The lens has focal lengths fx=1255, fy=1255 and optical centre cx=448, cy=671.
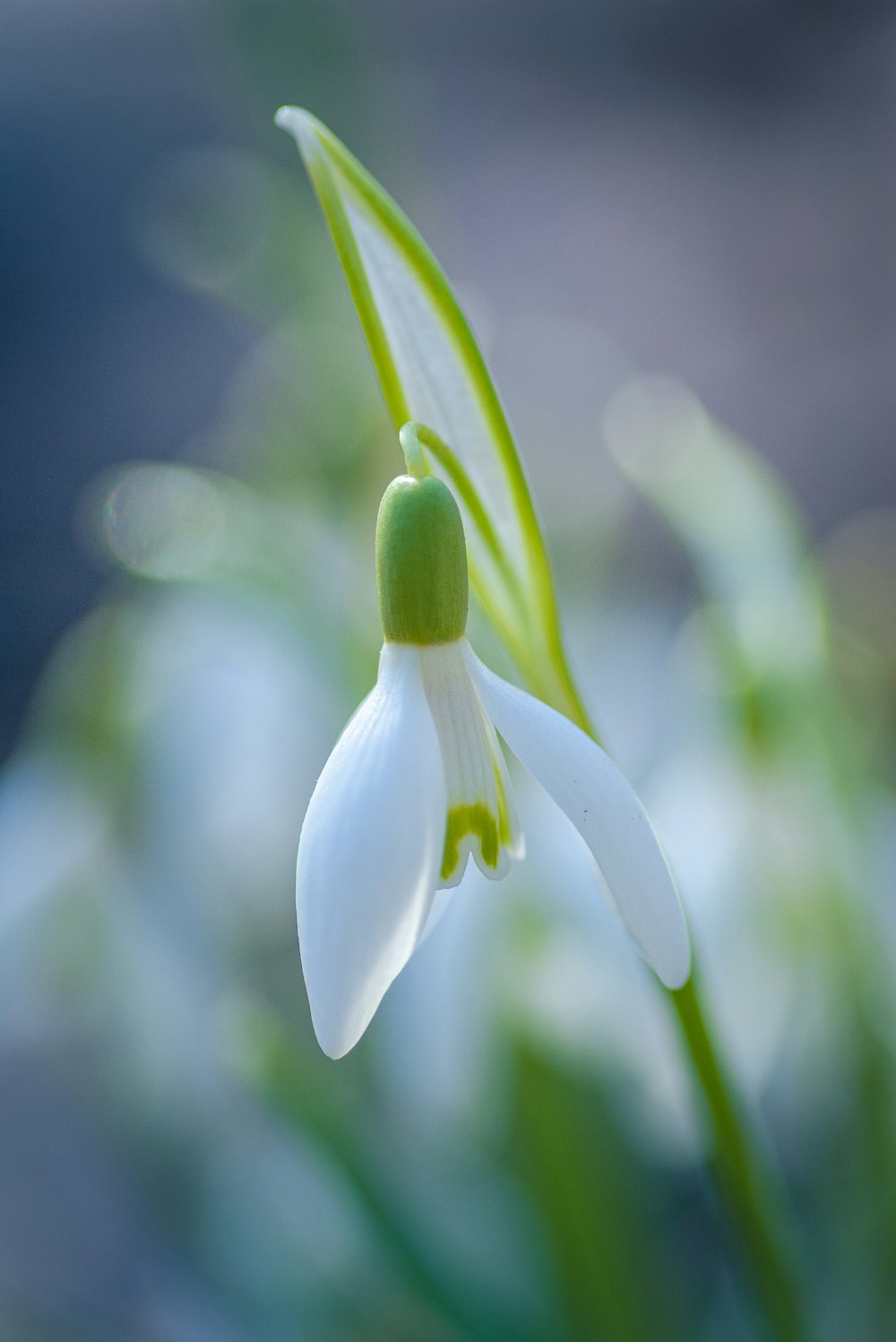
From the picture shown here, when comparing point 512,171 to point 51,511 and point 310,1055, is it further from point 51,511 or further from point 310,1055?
point 310,1055

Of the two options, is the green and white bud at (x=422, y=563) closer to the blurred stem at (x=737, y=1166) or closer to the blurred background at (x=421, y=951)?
the blurred stem at (x=737, y=1166)

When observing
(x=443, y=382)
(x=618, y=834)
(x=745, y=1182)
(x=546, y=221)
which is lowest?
(x=745, y=1182)

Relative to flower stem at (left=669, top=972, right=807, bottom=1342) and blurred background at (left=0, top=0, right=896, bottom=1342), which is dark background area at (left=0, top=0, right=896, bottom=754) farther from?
flower stem at (left=669, top=972, right=807, bottom=1342)

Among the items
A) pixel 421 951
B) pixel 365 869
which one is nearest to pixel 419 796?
pixel 365 869

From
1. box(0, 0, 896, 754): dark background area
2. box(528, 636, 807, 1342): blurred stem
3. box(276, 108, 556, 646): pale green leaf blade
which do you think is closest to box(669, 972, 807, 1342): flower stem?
box(528, 636, 807, 1342): blurred stem

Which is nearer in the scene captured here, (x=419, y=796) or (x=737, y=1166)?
(x=419, y=796)

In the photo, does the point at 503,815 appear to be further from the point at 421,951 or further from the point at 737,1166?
the point at 421,951
